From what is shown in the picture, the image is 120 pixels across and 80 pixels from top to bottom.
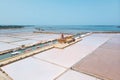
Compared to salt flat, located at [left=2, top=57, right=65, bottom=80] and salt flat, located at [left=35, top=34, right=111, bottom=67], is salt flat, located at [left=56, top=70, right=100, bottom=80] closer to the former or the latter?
salt flat, located at [left=2, top=57, right=65, bottom=80]

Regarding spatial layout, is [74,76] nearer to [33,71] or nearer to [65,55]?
[33,71]

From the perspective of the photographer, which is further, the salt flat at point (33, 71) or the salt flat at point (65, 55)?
the salt flat at point (65, 55)

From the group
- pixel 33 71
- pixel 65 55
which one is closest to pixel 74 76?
pixel 33 71

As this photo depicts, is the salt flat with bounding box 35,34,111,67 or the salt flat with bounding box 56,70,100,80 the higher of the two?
the salt flat with bounding box 56,70,100,80

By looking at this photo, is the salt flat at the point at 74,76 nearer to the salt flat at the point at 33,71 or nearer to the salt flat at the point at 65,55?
the salt flat at the point at 33,71

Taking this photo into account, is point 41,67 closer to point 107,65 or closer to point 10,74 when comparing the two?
point 10,74

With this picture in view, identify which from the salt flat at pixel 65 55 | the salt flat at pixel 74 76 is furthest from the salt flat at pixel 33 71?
the salt flat at pixel 65 55

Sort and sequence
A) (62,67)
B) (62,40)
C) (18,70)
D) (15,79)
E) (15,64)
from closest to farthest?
(15,79)
(18,70)
(62,67)
(15,64)
(62,40)

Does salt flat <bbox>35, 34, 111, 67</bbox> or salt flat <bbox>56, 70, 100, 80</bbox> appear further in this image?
salt flat <bbox>35, 34, 111, 67</bbox>

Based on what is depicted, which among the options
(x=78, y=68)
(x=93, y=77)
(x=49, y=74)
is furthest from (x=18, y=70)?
(x=93, y=77)

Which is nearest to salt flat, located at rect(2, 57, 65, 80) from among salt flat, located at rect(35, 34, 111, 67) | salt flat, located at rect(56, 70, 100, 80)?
salt flat, located at rect(56, 70, 100, 80)

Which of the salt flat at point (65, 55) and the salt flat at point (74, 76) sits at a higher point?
the salt flat at point (74, 76)
